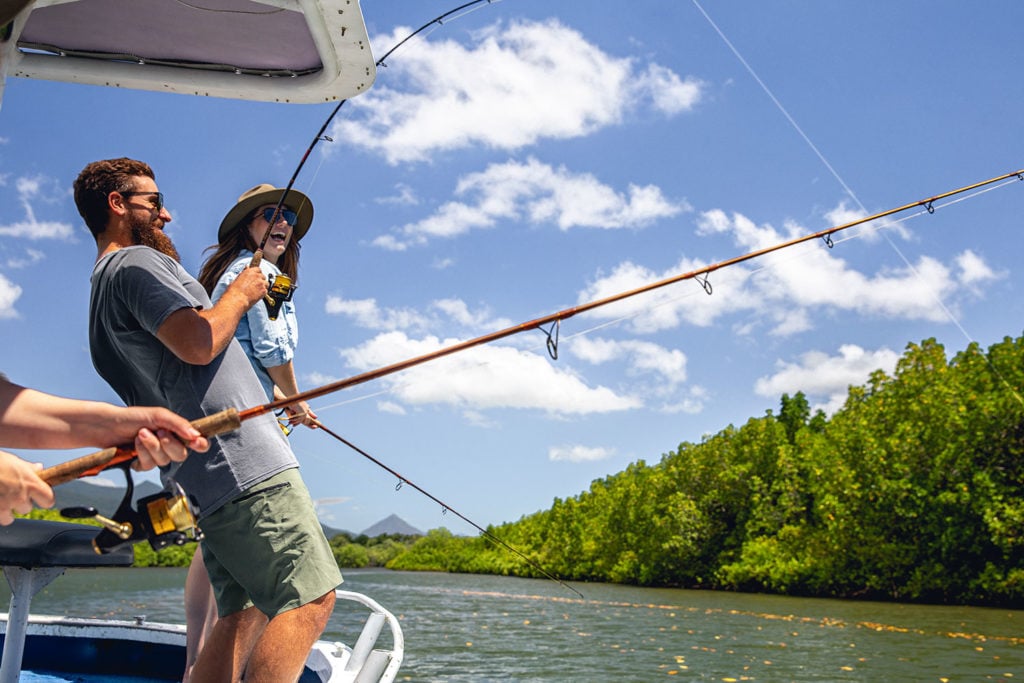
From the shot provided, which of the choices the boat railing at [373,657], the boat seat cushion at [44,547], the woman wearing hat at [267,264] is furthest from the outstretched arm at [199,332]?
the boat railing at [373,657]

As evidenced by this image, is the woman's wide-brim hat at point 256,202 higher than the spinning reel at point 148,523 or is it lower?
higher

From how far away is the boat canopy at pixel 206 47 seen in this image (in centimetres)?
240

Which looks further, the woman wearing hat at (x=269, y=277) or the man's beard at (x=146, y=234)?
the woman wearing hat at (x=269, y=277)

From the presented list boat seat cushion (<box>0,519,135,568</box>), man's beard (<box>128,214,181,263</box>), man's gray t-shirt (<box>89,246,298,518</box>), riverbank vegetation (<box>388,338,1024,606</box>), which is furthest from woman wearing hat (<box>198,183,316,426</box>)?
riverbank vegetation (<box>388,338,1024,606</box>)

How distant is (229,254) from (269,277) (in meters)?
0.45

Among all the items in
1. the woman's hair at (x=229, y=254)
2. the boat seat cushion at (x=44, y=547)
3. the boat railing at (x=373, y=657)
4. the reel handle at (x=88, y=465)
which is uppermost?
the woman's hair at (x=229, y=254)

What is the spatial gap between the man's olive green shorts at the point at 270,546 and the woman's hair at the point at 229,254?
1269 mm

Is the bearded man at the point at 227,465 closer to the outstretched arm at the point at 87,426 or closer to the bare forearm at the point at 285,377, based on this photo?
the outstretched arm at the point at 87,426

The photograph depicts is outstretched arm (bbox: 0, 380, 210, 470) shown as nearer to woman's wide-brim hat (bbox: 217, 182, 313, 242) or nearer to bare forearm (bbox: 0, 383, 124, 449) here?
bare forearm (bbox: 0, 383, 124, 449)

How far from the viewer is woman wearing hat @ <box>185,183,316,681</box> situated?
3133mm

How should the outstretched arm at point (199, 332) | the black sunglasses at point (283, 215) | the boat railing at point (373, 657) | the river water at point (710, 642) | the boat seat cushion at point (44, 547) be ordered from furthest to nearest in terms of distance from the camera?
1. the river water at point (710, 642)
2. the boat railing at point (373, 657)
3. the black sunglasses at point (283, 215)
4. the boat seat cushion at point (44, 547)
5. the outstretched arm at point (199, 332)

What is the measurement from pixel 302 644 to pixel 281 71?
171cm

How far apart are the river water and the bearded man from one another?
1205 cm

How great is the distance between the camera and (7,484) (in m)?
1.66
